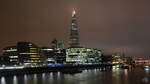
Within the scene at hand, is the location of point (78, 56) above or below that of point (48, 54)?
below

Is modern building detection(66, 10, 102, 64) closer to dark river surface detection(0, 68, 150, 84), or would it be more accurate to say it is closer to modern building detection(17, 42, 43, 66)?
modern building detection(17, 42, 43, 66)

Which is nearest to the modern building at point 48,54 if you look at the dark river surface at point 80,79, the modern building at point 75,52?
the modern building at point 75,52

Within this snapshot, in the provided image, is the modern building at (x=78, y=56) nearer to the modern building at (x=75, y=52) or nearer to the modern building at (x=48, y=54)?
the modern building at (x=75, y=52)

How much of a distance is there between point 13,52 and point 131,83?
11385 cm

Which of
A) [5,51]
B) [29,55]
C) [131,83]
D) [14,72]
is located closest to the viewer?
[131,83]

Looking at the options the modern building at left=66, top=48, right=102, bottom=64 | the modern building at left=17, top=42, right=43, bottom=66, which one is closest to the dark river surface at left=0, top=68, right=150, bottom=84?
the modern building at left=17, top=42, right=43, bottom=66

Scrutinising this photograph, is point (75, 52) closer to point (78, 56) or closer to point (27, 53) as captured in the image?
point (78, 56)

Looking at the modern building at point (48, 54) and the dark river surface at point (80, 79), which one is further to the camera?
the modern building at point (48, 54)

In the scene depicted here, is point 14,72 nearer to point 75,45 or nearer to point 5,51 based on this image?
point 5,51

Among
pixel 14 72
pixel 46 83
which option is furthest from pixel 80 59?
pixel 46 83

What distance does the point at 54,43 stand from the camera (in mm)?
196375

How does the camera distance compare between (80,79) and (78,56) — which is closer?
(80,79)

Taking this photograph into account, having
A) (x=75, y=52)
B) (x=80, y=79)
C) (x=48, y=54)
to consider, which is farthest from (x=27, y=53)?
(x=80, y=79)

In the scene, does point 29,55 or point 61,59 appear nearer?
point 29,55
